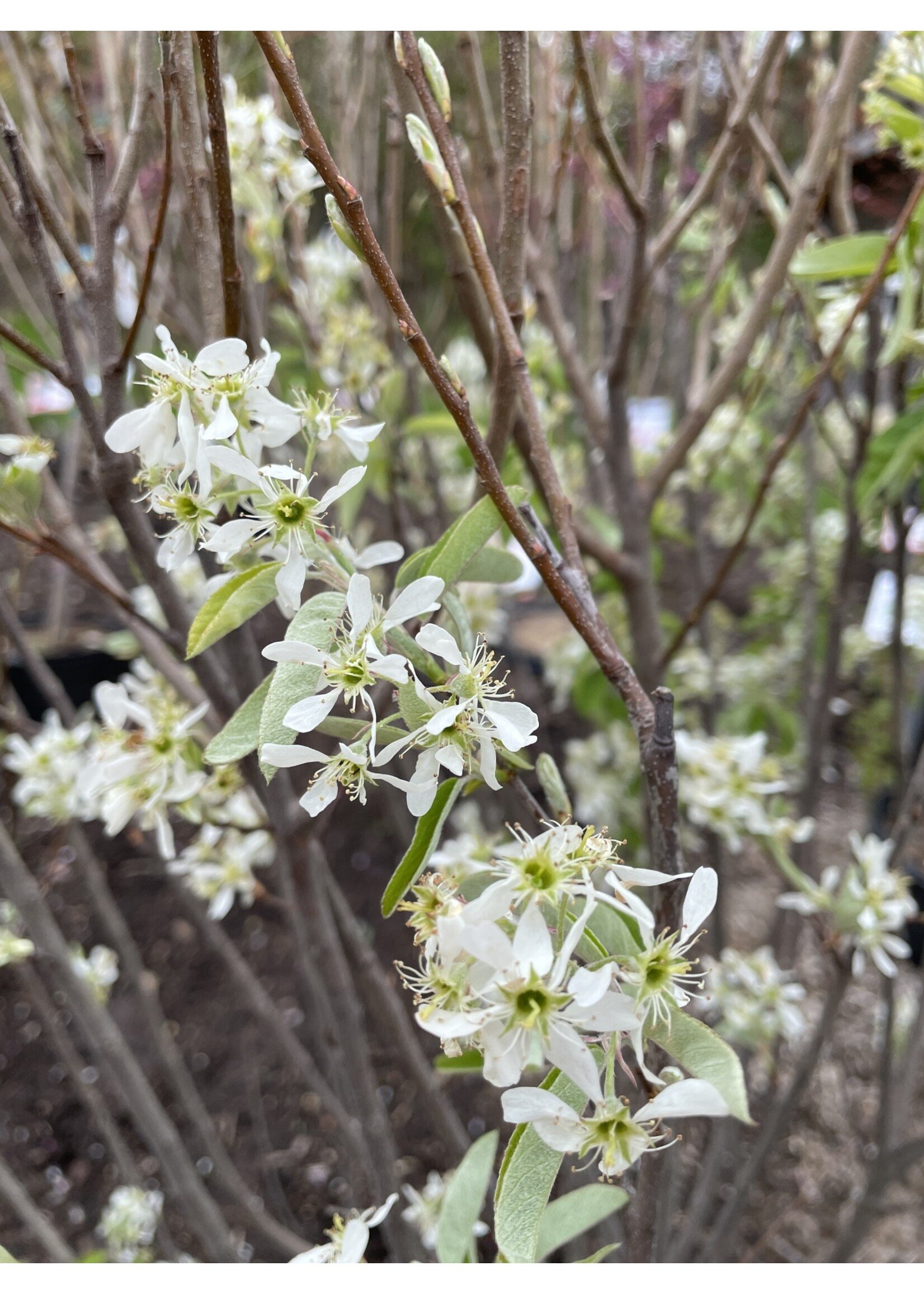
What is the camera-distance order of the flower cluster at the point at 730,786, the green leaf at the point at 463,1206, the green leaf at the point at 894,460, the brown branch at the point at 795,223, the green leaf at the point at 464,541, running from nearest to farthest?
the green leaf at the point at 464,541, the green leaf at the point at 463,1206, the brown branch at the point at 795,223, the green leaf at the point at 894,460, the flower cluster at the point at 730,786

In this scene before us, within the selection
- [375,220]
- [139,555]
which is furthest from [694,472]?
[139,555]

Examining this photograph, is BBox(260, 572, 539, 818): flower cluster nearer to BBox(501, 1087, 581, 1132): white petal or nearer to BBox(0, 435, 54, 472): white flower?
BBox(501, 1087, 581, 1132): white petal

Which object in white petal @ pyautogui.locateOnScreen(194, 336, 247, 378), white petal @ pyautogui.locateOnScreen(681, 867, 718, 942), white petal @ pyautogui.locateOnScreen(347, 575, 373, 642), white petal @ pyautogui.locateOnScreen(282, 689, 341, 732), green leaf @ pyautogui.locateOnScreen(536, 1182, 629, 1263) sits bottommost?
green leaf @ pyautogui.locateOnScreen(536, 1182, 629, 1263)

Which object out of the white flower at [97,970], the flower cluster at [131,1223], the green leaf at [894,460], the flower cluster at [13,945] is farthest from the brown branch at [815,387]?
the flower cluster at [131,1223]

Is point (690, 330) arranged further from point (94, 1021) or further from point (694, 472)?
point (94, 1021)

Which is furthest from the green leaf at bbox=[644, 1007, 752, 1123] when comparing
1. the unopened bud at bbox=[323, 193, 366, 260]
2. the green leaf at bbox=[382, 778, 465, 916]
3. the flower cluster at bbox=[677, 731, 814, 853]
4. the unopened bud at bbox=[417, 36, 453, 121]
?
the flower cluster at bbox=[677, 731, 814, 853]

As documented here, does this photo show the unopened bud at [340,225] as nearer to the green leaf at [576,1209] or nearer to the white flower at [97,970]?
the green leaf at [576,1209]
